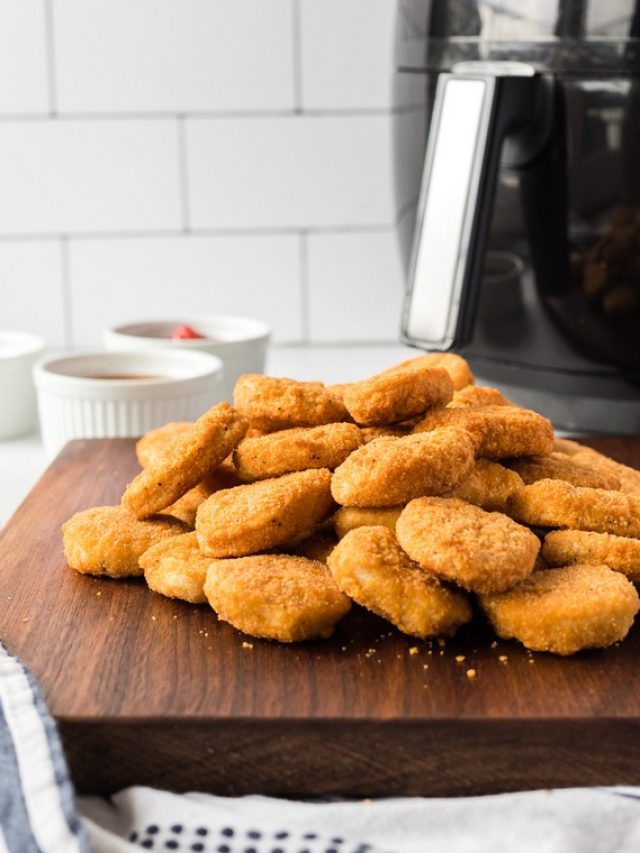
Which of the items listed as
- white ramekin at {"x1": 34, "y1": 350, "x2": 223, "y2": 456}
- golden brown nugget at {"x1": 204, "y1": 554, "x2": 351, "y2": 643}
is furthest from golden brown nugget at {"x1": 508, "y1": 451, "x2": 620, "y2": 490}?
white ramekin at {"x1": 34, "y1": 350, "x2": 223, "y2": 456}

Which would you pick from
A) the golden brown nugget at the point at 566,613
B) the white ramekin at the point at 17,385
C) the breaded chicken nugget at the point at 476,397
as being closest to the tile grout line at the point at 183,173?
the white ramekin at the point at 17,385

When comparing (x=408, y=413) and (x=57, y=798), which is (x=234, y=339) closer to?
(x=408, y=413)

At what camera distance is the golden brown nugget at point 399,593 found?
0.85m

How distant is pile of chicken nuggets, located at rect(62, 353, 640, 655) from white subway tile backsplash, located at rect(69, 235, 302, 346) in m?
1.12

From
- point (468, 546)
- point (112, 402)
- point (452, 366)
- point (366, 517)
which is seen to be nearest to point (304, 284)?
point (112, 402)

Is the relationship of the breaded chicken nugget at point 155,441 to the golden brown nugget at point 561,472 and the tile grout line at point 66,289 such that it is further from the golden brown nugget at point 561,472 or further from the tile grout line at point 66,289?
the tile grout line at point 66,289

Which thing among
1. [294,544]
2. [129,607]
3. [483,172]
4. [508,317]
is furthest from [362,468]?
[508,317]

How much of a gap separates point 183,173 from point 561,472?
4.29ft

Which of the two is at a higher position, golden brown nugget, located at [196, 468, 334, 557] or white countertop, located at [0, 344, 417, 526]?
golden brown nugget, located at [196, 468, 334, 557]

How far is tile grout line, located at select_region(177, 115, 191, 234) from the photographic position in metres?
2.14

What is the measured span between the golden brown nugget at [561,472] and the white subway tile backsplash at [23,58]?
1395mm

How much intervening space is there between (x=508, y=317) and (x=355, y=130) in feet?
2.79

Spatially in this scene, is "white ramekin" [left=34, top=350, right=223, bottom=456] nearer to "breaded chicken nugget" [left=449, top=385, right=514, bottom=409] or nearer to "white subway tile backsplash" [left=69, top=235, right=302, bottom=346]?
"breaded chicken nugget" [left=449, top=385, right=514, bottom=409]

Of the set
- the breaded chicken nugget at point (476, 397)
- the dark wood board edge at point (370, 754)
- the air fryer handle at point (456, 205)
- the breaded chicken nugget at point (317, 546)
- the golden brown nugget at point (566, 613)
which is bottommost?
the dark wood board edge at point (370, 754)
